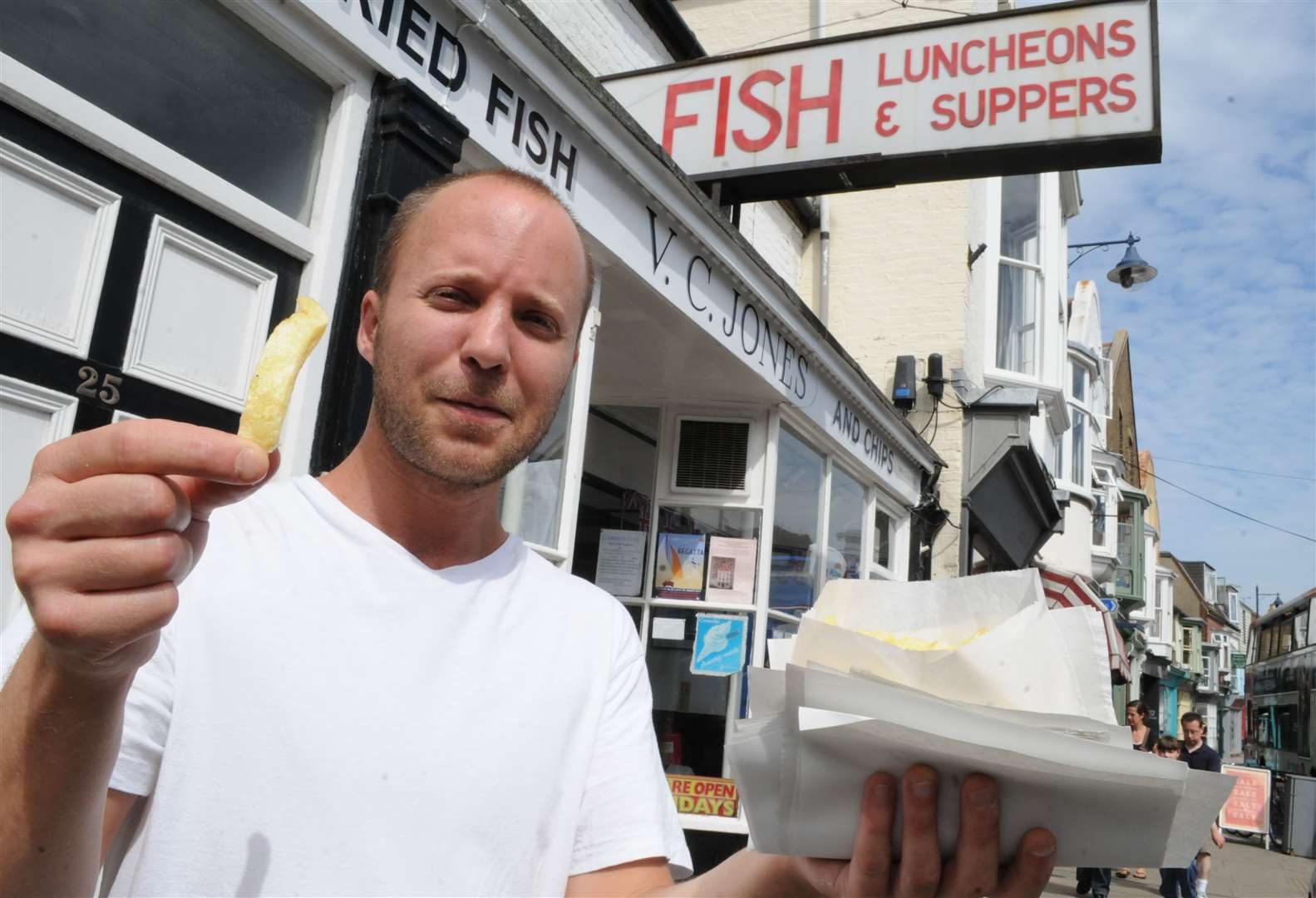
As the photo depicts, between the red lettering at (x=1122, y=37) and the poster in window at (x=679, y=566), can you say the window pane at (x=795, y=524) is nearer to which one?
the poster in window at (x=679, y=566)

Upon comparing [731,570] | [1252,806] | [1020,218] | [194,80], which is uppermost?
[1020,218]

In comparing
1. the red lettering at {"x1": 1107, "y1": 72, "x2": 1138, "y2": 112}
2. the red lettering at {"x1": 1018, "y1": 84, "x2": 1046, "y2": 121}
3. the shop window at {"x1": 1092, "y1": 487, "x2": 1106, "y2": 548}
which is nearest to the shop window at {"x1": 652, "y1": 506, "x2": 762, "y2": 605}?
the red lettering at {"x1": 1018, "y1": 84, "x2": 1046, "y2": 121}

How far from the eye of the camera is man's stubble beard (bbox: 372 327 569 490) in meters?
1.47

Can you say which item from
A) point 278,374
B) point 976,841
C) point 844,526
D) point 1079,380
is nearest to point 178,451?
point 278,374

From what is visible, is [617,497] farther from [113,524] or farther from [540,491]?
[113,524]

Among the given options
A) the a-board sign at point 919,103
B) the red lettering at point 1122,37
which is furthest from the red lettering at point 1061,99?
the red lettering at point 1122,37

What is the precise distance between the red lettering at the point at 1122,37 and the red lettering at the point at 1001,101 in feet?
1.87

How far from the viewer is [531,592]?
5.16ft

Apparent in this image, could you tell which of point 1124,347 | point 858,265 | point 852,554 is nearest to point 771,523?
point 852,554

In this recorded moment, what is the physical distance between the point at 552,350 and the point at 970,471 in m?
8.89

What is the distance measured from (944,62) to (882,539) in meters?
4.77

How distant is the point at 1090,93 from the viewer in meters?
5.02

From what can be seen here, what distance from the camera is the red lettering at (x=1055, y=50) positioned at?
201 inches

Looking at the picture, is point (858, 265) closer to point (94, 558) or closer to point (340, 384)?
point (340, 384)
